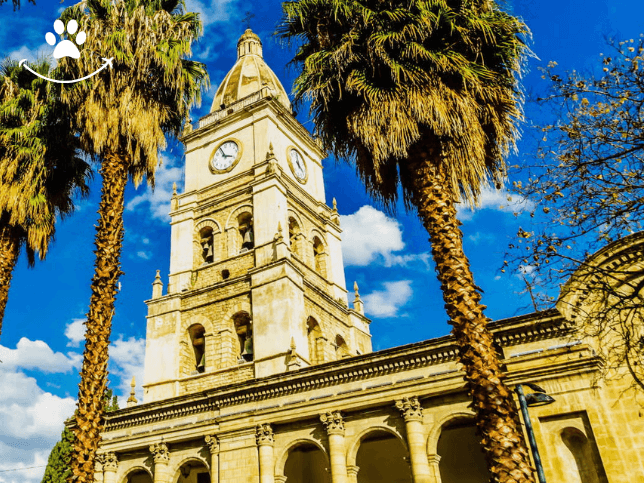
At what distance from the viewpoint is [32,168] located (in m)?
16.0

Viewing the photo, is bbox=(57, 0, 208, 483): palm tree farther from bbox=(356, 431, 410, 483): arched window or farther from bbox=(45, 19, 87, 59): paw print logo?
bbox=(356, 431, 410, 483): arched window

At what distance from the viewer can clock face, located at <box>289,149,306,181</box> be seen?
1303 inches

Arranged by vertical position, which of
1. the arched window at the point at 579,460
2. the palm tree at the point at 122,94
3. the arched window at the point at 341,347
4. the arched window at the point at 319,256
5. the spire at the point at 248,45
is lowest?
the arched window at the point at 579,460

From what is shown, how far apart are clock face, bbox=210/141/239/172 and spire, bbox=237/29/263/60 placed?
9302 millimetres

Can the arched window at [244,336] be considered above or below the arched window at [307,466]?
above

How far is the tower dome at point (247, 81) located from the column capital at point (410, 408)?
22.1m

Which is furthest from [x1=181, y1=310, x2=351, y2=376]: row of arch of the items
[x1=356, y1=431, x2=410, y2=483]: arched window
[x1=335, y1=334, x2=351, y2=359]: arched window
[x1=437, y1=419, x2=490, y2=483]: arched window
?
[x1=437, y1=419, x2=490, y2=483]: arched window

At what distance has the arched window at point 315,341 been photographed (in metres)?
26.5

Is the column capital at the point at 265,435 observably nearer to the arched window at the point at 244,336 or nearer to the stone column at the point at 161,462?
the stone column at the point at 161,462

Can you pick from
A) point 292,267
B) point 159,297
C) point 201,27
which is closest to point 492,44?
point 201,27

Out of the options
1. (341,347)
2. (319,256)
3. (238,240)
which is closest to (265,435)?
(341,347)

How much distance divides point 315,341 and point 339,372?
9.68 metres

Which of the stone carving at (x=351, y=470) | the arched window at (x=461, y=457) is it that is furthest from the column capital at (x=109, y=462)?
the arched window at (x=461, y=457)

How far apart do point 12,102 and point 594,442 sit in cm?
1854
